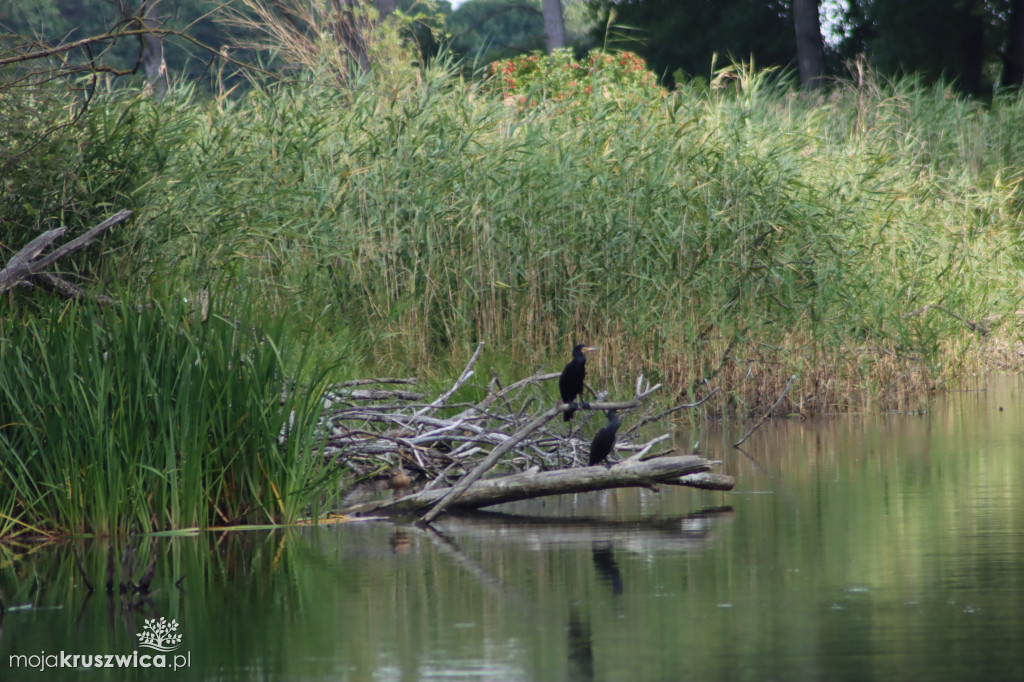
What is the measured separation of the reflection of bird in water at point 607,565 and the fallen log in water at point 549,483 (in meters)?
0.78

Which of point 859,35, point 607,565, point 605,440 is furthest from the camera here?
point 859,35

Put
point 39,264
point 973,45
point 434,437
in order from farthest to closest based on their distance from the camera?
point 973,45, point 434,437, point 39,264

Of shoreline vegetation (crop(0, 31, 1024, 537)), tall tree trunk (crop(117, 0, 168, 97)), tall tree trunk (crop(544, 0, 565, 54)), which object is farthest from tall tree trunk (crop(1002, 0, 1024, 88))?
tall tree trunk (crop(117, 0, 168, 97))

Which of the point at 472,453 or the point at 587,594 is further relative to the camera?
the point at 472,453

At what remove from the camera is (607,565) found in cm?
584

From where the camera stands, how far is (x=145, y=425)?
6707 millimetres

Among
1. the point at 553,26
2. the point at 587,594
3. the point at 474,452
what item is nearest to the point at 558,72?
the point at 474,452

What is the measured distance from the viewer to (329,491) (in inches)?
310

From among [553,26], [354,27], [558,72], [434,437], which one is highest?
[553,26]

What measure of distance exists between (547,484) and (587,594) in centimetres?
201

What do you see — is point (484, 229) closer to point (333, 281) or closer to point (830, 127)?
point (333, 281)

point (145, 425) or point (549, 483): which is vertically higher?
point (145, 425)

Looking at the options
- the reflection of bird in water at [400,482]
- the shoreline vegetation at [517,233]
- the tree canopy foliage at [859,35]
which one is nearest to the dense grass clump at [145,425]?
the shoreline vegetation at [517,233]

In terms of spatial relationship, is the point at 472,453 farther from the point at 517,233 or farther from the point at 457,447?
the point at 517,233
